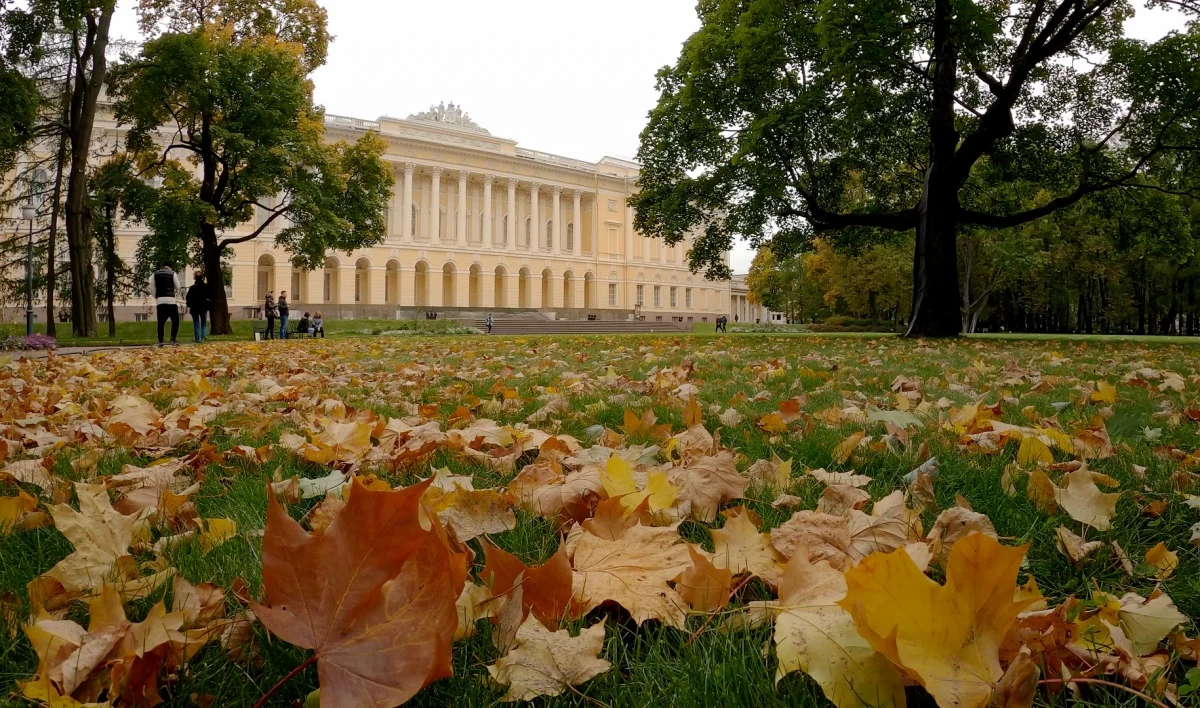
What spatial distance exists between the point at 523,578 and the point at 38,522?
134cm

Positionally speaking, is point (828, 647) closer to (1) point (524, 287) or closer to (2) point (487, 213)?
(2) point (487, 213)

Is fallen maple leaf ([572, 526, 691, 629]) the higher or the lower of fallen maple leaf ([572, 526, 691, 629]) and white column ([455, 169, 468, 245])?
the lower

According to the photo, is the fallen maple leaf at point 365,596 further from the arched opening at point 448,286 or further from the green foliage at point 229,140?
the arched opening at point 448,286

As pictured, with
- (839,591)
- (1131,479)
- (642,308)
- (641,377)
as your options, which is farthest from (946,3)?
(642,308)

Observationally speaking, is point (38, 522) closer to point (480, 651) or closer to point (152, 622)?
point (152, 622)

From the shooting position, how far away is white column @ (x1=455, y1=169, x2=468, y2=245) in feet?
193

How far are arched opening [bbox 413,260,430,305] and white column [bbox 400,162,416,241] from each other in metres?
2.69

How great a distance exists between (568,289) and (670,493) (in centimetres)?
6587

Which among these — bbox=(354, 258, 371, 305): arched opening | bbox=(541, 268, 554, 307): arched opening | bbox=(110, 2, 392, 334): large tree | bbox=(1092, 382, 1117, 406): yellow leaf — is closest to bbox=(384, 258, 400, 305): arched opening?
bbox=(354, 258, 371, 305): arched opening

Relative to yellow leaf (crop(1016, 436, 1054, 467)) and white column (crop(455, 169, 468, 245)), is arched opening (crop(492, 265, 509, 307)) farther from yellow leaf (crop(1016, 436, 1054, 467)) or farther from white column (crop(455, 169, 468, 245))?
yellow leaf (crop(1016, 436, 1054, 467))

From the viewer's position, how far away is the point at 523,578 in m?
0.98

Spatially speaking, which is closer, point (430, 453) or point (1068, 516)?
point (1068, 516)

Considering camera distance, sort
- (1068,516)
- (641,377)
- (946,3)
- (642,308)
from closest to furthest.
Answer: (1068,516)
(641,377)
(946,3)
(642,308)

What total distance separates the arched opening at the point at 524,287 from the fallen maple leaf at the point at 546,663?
6253 centimetres
